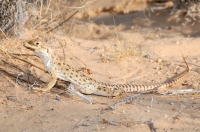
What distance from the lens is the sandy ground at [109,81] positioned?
16.8 feet

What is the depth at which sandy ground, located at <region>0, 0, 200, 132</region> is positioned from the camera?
512 cm

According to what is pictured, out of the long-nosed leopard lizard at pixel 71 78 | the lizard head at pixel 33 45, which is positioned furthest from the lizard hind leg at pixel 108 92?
the lizard head at pixel 33 45

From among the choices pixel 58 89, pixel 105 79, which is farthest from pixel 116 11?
pixel 58 89

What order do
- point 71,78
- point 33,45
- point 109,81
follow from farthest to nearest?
point 109,81 → point 71,78 → point 33,45

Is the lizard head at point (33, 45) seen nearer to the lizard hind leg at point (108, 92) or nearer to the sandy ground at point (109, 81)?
the sandy ground at point (109, 81)

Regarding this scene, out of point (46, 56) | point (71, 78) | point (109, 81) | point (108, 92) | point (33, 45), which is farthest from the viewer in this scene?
point (109, 81)

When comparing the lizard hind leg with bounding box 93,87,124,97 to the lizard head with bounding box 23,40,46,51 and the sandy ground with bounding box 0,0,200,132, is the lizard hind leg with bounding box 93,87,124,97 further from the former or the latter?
the lizard head with bounding box 23,40,46,51

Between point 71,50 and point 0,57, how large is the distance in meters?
→ 1.65

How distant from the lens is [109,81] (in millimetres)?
7062

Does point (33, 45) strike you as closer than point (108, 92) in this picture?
Yes

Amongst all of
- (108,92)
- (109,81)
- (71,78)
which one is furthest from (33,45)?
(109,81)

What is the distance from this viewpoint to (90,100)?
5.87 meters

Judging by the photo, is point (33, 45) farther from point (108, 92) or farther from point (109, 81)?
point (109, 81)

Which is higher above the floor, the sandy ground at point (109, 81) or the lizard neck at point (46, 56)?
the lizard neck at point (46, 56)
